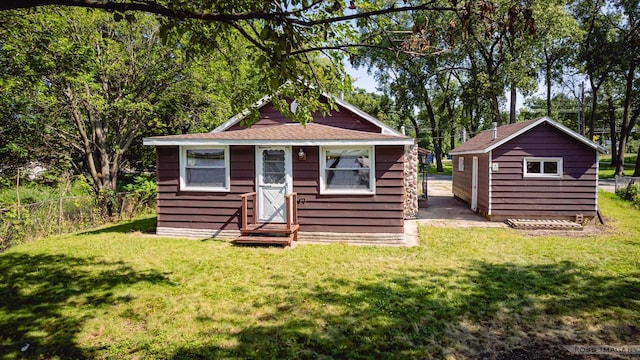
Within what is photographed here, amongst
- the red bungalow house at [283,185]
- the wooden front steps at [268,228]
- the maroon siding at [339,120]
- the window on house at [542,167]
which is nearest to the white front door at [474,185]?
the window on house at [542,167]

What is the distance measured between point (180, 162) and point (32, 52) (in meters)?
4.21

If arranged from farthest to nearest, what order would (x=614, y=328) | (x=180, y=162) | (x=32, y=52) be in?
(x=180, y=162)
(x=32, y=52)
(x=614, y=328)

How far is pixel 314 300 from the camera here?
484 centimetres

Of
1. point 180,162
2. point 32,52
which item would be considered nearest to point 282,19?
point 180,162

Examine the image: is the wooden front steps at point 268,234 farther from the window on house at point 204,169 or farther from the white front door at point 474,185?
the white front door at point 474,185

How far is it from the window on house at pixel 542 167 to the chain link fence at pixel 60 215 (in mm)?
13115

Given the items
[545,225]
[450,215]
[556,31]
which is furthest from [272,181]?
[556,31]

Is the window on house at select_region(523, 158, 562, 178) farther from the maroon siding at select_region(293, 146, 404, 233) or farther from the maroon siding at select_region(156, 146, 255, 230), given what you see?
the maroon siding at select_region(156, 146, 255, 230)

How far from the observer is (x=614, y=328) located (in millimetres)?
4078

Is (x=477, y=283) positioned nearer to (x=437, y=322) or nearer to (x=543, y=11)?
(x=437, y=322)

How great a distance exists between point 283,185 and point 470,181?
852cm

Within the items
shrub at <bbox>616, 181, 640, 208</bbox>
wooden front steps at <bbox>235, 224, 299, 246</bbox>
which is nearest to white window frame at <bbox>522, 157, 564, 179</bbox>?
shrub at <bbox>616, 181, 640, 208</bbox>

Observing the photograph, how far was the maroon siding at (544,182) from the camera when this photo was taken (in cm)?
1038

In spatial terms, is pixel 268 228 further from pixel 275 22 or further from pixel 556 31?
pixel 556 31
